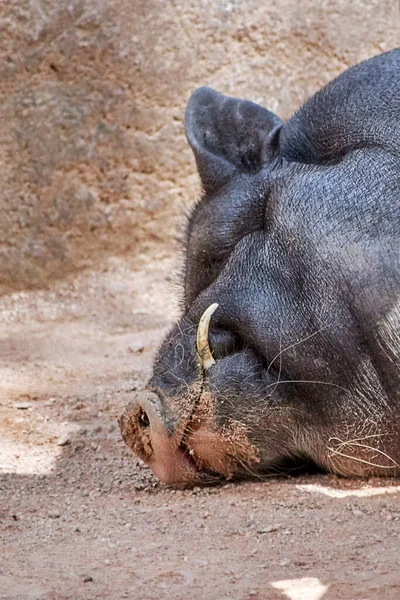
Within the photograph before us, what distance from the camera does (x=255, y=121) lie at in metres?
4.76

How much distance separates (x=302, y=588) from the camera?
9.56 feet

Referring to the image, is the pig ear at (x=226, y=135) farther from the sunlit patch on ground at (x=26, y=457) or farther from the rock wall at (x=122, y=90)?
the rock wall at (x=122, y=90)

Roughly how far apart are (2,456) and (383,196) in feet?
6.68

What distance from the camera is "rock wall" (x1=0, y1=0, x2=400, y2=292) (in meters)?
7.05

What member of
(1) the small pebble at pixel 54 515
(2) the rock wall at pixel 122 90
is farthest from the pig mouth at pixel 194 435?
(2) the rock wall at pixel 122 90

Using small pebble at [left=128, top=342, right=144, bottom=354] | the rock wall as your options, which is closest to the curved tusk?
small pebble at [left=128, top=342, right=144, bottom=354]

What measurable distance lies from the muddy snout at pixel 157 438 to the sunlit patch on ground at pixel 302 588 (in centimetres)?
115

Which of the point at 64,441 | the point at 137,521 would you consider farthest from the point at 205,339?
the point at 64,441

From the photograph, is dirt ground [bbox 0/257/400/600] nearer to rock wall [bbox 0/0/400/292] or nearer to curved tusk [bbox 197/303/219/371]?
curved tusk [bbox 197/303/219/371]

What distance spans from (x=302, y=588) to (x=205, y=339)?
4.36ft

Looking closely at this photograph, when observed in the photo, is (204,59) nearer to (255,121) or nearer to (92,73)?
(92,73)

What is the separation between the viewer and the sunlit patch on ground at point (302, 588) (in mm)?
2852

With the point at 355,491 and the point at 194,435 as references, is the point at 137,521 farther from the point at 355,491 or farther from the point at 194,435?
the point at 355,491

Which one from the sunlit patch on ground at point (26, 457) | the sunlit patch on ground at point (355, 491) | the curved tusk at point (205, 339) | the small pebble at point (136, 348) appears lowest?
the small pebble at point (136, 348)
